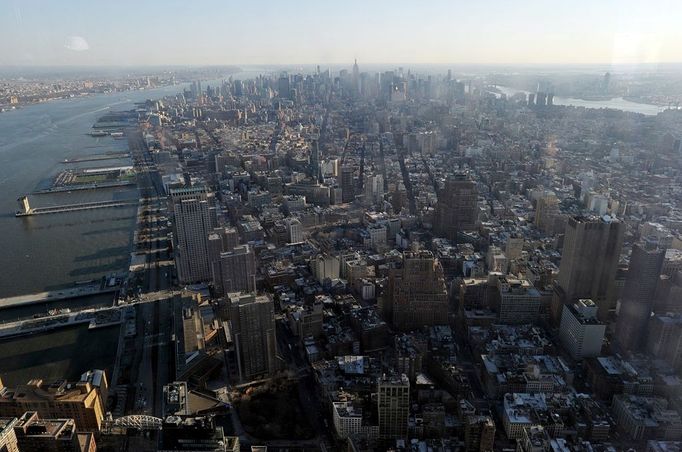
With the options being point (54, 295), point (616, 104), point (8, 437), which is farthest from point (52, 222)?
point (616, 104)

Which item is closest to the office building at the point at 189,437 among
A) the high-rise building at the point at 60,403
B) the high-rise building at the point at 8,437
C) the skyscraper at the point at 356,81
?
the high-rise building at the point at 8,437

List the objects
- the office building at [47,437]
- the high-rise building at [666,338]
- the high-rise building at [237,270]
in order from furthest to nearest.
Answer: the high-rise building at [237,270], the high-rise building at [666,338], the office building at [47,437]

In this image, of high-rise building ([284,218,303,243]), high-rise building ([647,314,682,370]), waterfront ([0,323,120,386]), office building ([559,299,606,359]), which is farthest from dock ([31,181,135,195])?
high-rise building ([647,314,682,370])

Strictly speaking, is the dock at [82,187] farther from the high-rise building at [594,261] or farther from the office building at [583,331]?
the office building at [583,331]

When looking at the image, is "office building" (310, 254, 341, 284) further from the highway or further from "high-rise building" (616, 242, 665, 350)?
"high-rise building" (616, 242, 665, 350)

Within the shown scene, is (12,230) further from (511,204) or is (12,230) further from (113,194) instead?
(511,204)

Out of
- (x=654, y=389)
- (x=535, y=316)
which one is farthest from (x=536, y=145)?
(x=654, y=389)
